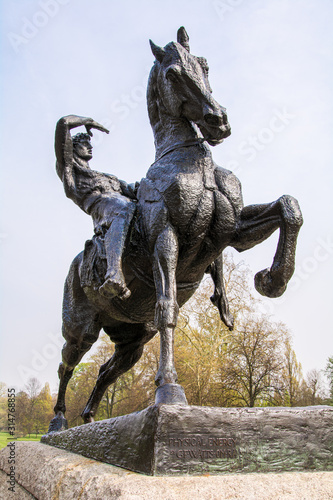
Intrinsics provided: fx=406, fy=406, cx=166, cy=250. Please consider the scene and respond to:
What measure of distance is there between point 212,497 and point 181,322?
20.5 meters

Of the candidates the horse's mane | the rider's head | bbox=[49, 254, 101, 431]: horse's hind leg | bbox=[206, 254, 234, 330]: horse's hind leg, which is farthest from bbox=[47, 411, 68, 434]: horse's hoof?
the horse's mane

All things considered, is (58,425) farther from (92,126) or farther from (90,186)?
(92,126)

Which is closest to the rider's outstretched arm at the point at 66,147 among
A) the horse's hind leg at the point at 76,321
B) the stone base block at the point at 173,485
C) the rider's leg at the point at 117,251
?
the horse's hind leg at the point at 76,321

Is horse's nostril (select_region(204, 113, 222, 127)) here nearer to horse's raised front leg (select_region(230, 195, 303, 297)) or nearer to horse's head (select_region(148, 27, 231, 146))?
horse's head (select_region(148, 27, 231, 146))

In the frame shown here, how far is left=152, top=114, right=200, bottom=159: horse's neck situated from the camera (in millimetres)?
3578

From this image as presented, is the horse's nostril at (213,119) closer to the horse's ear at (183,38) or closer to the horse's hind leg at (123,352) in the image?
the horse's ear at (183,38)

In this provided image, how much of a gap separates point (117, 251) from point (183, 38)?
2.11 meters

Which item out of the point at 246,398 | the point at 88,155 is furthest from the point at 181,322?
the point at 88,155

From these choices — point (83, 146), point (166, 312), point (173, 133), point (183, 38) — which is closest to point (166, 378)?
point (166, 312)

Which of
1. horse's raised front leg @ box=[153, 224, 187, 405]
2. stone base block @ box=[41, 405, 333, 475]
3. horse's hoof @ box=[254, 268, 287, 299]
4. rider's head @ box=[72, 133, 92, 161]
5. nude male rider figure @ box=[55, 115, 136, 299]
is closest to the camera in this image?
stone base block @ box=[41, 405, 333, 475]

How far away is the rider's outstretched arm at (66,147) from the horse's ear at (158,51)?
117cm

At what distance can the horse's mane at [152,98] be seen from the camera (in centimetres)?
373

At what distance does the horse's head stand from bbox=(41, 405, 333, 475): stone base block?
2059 millimetres

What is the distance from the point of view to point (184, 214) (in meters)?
3.21
